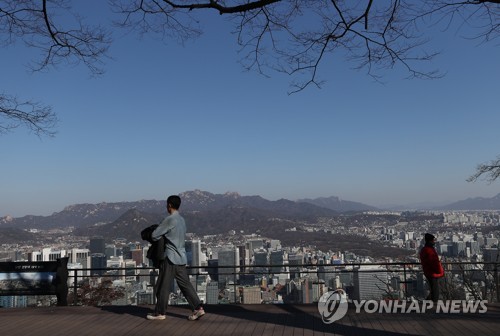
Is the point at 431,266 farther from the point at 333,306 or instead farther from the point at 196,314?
the point at 196,314

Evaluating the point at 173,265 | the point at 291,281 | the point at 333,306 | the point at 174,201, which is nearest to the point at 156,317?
the point at 173,265

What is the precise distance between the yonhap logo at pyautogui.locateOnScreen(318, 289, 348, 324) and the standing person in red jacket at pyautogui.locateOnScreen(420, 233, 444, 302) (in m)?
1.54

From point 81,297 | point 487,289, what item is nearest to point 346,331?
point 487,289

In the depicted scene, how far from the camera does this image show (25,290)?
28.6 ft

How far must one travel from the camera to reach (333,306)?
7.45 meters

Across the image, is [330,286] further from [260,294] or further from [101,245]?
[101,245]

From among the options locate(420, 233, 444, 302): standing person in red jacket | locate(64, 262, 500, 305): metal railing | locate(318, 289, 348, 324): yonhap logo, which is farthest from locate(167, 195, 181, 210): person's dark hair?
locate(420, 233, 444, 302): standing person in red jacket

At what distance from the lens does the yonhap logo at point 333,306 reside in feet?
22.3

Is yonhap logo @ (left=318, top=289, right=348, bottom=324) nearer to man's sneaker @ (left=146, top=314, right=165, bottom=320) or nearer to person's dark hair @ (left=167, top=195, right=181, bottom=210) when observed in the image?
man's sneaker @ (left=146, top=314, right=165, bottom=320)

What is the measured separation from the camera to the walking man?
663 cm

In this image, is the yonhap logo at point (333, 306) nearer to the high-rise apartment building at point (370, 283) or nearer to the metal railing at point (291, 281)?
the metal railing at point (291, 281)

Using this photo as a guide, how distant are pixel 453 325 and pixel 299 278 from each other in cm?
342

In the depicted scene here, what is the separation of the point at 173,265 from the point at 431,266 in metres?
4.64

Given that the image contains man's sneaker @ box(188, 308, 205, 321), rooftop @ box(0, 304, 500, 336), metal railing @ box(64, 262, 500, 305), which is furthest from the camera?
metal railing @ box(64, 262, 500, 305)
